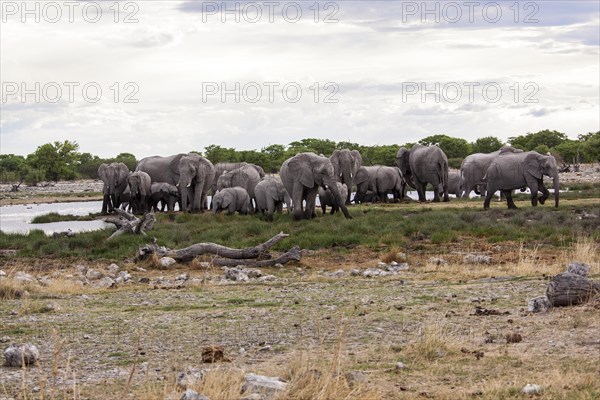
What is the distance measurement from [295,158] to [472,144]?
9247 centimetres

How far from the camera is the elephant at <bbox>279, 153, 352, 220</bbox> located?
2967 centimetres

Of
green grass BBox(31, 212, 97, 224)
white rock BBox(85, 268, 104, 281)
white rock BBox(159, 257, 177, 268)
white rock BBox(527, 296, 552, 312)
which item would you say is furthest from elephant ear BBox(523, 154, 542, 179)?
white rock BBox(527, 296, 552, 312)

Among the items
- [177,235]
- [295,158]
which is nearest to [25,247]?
[177,235]

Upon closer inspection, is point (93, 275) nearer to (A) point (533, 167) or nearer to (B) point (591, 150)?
(A) point (533, 167)

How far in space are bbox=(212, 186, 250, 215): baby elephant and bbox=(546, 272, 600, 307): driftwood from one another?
23768mm

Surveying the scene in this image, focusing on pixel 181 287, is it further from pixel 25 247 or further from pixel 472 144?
pixel 472 144

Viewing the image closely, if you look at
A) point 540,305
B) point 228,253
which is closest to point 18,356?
point 540,305

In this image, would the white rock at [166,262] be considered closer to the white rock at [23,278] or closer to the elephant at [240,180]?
the white rock at [23,278]

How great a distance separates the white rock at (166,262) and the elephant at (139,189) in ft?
62.6

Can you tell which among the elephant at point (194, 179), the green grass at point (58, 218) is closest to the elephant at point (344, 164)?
the elephant at point (194, 179)

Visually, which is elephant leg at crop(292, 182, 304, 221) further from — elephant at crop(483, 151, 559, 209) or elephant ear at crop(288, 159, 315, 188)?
elephant at crop(483, 151, 559, 209)

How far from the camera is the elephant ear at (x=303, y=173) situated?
97.6 feet

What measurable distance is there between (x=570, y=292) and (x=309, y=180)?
18.2m

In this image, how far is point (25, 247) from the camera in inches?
1061
